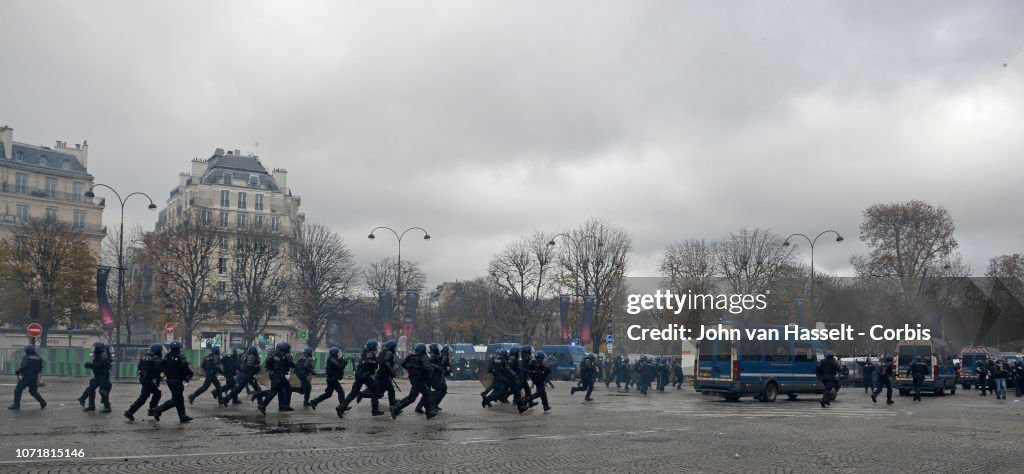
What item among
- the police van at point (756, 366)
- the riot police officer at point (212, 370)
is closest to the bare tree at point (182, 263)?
the riot police officer at point (212, 370)

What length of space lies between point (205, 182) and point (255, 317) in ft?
136

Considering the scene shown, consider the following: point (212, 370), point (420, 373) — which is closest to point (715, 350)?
point (420, 373)

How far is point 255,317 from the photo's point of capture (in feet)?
209

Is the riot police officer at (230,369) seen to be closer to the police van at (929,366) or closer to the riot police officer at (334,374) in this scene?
the riot police officer at (334,374)

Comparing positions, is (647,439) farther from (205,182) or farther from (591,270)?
(205,182)

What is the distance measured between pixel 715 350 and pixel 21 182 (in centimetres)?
7343

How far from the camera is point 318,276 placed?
2581 inches

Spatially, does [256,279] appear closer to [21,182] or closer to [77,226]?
[77,226]

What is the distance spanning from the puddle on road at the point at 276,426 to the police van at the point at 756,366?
1414cm

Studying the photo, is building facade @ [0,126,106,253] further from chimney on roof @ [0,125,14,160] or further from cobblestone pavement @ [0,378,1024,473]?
cobblestone pavement @ [0,378,1024,473]

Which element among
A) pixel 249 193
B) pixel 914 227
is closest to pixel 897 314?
pixel 914 227

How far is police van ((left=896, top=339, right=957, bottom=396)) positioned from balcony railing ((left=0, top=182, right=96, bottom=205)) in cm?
7372

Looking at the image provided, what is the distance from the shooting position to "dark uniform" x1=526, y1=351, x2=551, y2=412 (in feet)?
70.6

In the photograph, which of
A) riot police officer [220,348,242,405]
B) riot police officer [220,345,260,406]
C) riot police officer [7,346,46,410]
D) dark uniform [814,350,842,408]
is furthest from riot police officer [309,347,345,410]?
dark uniform [814,350,842,408]
